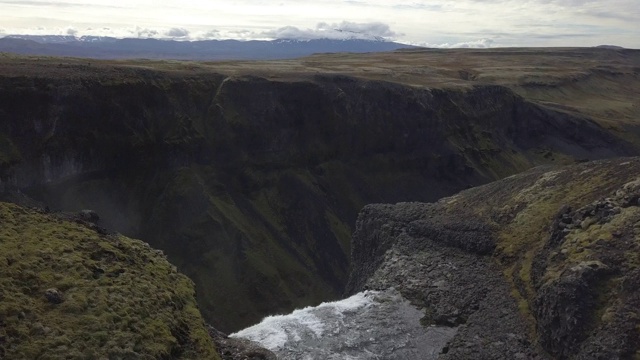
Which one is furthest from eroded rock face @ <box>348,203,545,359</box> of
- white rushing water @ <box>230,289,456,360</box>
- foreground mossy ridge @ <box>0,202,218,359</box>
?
foreground mossy ridge @ <box>0,202,218,359</box>

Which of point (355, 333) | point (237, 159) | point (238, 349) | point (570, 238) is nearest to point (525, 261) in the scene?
point (570, 238)

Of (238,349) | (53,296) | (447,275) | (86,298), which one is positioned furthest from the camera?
(447,275)

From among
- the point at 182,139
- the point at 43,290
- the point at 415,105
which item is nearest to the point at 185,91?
the point at 182,139

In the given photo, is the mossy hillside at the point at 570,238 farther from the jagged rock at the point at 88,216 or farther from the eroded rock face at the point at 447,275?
the jagged rock at the point at 88,216

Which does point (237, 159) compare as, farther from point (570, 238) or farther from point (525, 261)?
point (570, 238)

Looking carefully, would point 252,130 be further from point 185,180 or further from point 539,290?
point 539,290

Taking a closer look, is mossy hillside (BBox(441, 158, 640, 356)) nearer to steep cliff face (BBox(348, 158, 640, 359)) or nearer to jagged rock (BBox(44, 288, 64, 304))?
steep cliff face (BBox(348, 158, 640, 359))
